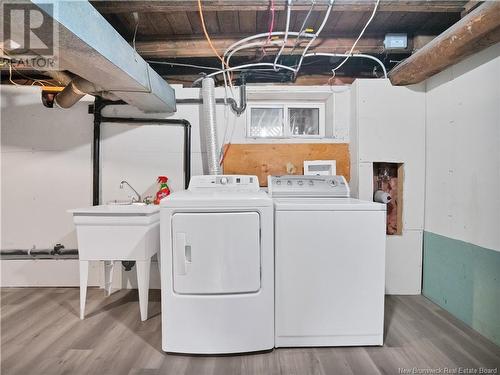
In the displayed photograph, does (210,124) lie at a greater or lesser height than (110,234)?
greater

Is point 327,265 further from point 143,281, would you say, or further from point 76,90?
point 76,90

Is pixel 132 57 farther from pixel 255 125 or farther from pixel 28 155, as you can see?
pixel 28 155

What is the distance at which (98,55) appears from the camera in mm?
1468

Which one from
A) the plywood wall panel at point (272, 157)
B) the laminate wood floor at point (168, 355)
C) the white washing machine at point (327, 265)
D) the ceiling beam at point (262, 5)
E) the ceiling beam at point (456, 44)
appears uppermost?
the ceiling beam at point (262, 5)

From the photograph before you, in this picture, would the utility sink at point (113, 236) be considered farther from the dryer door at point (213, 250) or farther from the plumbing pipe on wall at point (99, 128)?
the plumbing pipe on wall at point (99, 128)

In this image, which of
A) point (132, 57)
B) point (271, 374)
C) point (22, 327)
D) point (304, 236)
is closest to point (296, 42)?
point (132, 57)

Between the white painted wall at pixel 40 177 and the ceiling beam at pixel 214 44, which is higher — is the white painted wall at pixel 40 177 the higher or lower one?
the lower one

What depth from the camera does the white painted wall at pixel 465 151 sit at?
177cm

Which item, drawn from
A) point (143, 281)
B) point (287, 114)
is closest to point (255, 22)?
point (287, 114)

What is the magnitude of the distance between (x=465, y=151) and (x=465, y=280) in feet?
3.16

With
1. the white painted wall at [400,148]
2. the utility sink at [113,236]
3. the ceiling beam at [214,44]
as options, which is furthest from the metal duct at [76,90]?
the white painted wall at [400,148]

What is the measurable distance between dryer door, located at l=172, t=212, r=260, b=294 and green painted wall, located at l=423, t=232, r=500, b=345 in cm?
160

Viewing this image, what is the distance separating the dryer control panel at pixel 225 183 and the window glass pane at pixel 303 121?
0.97 m

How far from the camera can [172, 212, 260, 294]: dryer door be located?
157 cm
